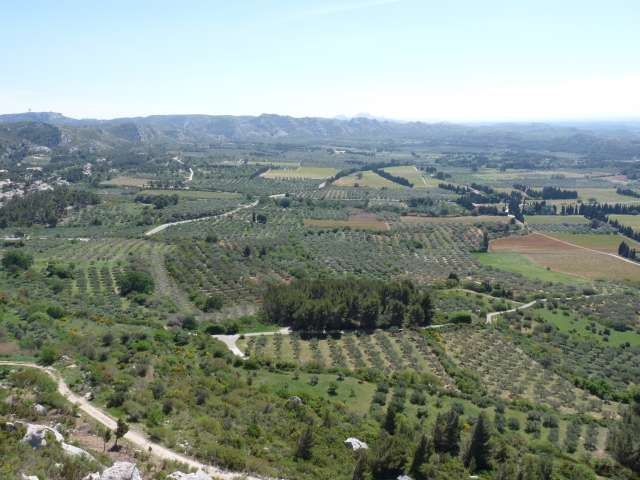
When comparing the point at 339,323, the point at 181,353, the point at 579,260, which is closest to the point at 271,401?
the point at 181,353

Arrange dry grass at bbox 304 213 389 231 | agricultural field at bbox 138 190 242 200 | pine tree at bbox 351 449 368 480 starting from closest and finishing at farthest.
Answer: pine tree at bbox 351 449 368 480 < dry grass at bbox 304 213 389 231 < agricultural field at bbox 138 190 242 200

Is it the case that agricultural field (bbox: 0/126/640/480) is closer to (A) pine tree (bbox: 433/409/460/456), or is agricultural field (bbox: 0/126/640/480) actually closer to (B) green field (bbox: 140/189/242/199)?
(A) pine tree (bbox: 433/409/460/456)

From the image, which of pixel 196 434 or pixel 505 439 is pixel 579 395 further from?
pixel 196 434

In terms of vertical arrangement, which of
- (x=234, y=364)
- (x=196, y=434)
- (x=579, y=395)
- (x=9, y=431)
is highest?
(x=9, y=431)

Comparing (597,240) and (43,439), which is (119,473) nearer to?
(43,439)

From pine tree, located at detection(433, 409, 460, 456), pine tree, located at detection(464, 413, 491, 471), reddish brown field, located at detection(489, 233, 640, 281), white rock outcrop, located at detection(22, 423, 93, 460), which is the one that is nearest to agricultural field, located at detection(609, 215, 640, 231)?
reddish brown field, located at detection(489, 233, 640, 281)

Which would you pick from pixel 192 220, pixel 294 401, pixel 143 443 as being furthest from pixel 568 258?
pixel 143 443
